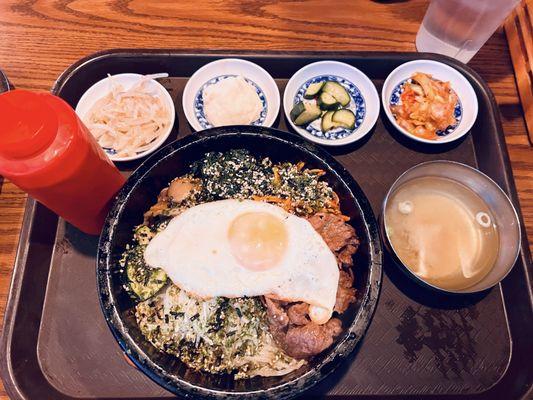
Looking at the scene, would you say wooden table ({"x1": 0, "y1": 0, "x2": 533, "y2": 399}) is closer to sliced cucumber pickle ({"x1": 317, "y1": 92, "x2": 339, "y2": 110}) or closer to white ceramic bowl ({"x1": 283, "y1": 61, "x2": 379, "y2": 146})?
white ceramic bowl ({"x1": 283, "y1": 61, "x2": 379, "y2": 146})

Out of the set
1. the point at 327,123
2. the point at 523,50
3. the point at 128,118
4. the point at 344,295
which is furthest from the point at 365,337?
the point at 523,50

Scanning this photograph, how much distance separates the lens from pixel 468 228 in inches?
101

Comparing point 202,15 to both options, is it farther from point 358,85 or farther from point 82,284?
point 82,284

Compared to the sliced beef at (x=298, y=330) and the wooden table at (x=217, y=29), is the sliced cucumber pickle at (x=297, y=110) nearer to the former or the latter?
the wooden table at (x=217, y=29)

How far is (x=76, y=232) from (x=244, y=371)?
1272 millimetres

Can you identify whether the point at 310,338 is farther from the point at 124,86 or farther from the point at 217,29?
the point at 217,29

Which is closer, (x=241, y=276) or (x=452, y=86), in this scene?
(x=241, y=276)

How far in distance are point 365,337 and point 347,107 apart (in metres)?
1.47

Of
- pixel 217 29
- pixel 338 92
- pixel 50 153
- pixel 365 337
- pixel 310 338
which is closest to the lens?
pixel 50 153

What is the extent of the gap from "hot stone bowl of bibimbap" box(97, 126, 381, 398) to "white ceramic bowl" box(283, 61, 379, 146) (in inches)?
21.4

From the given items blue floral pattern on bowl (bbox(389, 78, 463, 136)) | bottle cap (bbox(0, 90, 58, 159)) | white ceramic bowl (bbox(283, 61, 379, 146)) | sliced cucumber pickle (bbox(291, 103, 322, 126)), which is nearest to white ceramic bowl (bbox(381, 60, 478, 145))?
blue floral pattern on bowl (bbox(389, 78, 463, 136))

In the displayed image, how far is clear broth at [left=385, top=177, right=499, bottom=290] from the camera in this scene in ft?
8.02

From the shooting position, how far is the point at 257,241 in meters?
2.10

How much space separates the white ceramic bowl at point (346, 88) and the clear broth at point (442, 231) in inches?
20.4
